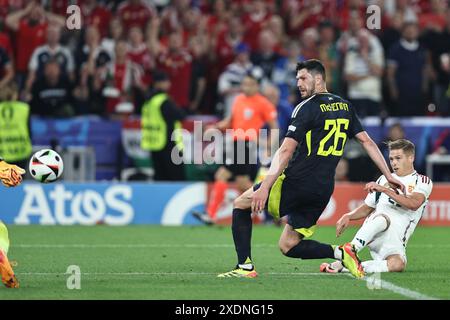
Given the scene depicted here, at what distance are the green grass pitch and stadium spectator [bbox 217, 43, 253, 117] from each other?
9.62 ft

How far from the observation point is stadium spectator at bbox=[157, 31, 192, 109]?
18703 mm

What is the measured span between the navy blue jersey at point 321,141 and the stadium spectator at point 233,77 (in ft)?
28.1

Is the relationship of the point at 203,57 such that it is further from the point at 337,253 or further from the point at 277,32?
the point at 337,253

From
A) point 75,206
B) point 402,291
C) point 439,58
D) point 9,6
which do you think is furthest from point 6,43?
point 402,291

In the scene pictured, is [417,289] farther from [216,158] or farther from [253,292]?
[216,158]

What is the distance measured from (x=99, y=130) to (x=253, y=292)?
950cm

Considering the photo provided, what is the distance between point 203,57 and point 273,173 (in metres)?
10.1

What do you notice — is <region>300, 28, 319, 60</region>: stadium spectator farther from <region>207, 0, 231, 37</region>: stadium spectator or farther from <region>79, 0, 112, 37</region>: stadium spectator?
<region>79, 0, 112, 37</region>: stadium spectator

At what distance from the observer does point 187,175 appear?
59.7 feet

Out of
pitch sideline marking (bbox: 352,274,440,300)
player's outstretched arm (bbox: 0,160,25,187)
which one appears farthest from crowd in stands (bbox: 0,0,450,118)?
pitch sideline marking (bbox: 352,274,440,300)

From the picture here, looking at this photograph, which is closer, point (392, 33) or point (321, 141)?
point (321, 141)

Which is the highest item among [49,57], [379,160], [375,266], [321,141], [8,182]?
[49,57]

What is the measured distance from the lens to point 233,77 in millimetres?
18422

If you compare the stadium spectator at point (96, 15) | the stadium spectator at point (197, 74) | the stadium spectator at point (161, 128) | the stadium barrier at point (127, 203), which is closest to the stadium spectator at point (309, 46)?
the stadium spectator at point (197, 74)
